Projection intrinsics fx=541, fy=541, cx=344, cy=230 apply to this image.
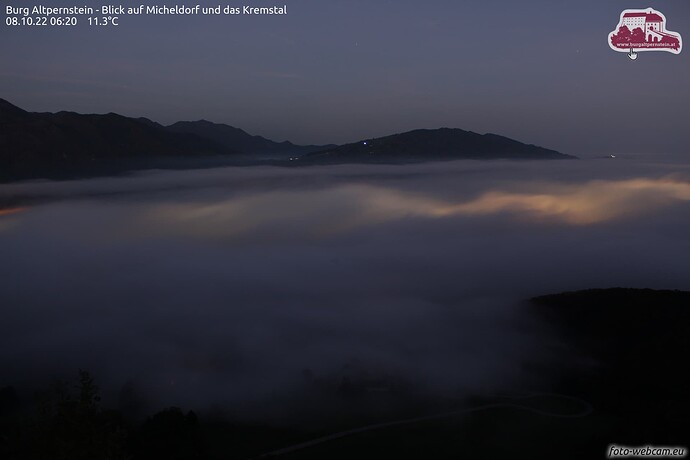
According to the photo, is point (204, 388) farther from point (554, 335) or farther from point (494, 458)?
point (554, 335)

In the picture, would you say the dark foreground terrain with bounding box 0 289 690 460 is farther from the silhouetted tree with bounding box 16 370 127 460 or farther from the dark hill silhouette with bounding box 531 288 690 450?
the dark hill silhouette with bounding box 531 288 690 450

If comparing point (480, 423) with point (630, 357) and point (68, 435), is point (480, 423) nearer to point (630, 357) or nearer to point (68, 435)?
point (630, 357)

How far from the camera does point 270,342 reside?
141000mm

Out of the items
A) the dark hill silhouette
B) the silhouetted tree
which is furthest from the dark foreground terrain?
the dark hill silhouette

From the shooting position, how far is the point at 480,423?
66.1 meters

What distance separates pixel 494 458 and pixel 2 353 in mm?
126084

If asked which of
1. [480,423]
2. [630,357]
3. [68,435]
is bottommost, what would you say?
[630,357]

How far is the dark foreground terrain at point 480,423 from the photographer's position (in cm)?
2564

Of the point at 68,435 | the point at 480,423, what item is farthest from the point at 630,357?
the point at 68,435

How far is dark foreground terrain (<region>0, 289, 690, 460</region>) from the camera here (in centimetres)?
2564

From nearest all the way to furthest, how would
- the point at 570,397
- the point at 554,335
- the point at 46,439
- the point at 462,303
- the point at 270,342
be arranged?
the point at 46,439 < the point at 570,397 < the point at 554,335 < the point at 270,342 < the point at 462,303

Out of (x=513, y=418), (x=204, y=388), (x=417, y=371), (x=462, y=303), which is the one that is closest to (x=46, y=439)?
(x=513, y=418)

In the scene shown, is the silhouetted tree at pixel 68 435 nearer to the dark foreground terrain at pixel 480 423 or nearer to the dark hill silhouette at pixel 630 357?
the dark foreground terrain at pixel 480 423

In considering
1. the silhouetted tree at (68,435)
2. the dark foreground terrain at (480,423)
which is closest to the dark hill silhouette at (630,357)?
the dark foreground terrain at (480,423)
